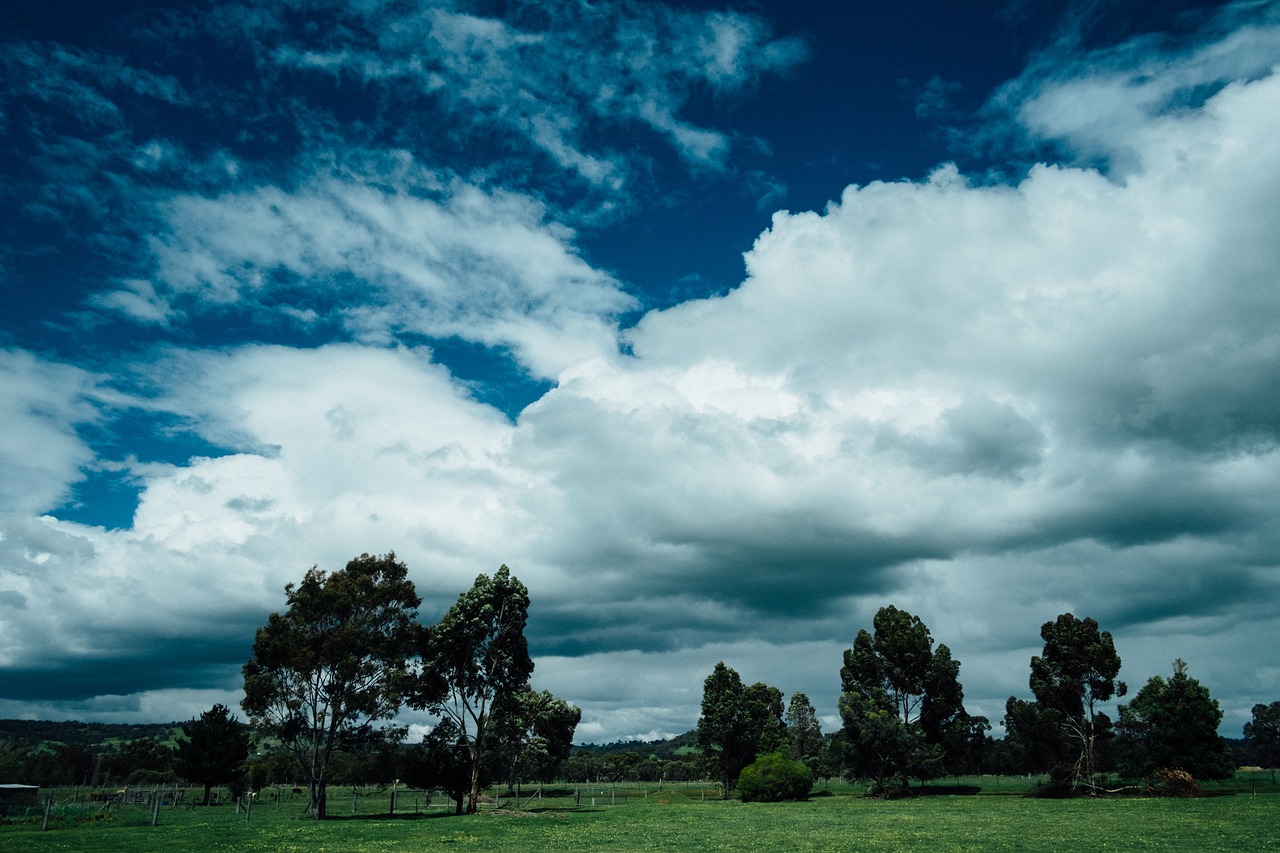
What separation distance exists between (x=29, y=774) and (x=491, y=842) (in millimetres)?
187188

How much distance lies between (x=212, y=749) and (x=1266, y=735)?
212 m

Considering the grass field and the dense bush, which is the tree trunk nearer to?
the grass field

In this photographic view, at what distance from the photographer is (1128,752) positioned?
76.3 m

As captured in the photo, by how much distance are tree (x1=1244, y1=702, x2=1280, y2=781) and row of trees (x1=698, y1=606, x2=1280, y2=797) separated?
391ft

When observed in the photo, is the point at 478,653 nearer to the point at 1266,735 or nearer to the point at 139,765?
the point at 139,765

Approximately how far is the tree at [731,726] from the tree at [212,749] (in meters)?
57.8

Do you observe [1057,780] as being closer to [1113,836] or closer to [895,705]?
[895,705]

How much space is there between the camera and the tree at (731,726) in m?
102

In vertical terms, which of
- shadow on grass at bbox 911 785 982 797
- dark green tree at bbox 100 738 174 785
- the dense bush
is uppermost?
the dense bush

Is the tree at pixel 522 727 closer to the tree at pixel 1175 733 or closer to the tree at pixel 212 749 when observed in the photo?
the tree at pixel 212 749

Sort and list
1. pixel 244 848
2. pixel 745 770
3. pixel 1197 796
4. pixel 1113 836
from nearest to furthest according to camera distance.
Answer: pixel 244 848
pixel 1113 836
pixel 1197 796
pixel 745 770

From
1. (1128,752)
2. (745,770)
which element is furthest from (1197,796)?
(745,770)

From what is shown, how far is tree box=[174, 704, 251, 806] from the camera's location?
91250mm

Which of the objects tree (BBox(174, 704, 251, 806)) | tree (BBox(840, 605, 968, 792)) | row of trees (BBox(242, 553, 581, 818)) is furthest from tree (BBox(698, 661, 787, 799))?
tree (BBox(174, 704, 251, 806))
